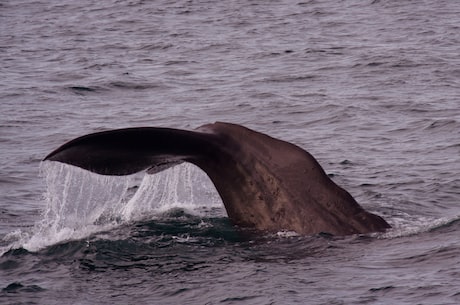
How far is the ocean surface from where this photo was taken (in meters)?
8.88

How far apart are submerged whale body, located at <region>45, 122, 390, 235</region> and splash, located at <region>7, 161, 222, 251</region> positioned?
39.0 inches

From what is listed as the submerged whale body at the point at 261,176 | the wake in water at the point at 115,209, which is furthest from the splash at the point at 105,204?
the submerged whale body at the point at 261,176

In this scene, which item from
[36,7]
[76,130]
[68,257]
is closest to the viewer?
[68,257]

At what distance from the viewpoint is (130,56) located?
2619 centimetres

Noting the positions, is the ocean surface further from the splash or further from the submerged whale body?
the submerged whale body

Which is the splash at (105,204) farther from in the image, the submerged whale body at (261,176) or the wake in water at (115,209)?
the submerged whale body at (261,176)

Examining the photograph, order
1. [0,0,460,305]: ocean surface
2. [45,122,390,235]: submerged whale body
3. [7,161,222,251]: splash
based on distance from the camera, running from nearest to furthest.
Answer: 1. [45,122,390,235]: submerged whale body
2. [0,0,460,305]: ocean surface
3. [7,161,222,251]: splash

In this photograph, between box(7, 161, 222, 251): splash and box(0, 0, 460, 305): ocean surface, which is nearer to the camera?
box(0, 0, 460, 305): ocean surface

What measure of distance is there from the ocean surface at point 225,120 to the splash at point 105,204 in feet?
0.11

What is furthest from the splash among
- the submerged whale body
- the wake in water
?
the submerged whale body

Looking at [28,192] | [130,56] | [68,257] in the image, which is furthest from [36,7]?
[68,257]

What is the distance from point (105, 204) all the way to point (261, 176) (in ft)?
8.30

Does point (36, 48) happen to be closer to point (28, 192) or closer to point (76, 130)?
point (76, 130)

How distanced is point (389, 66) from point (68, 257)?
1361cm
